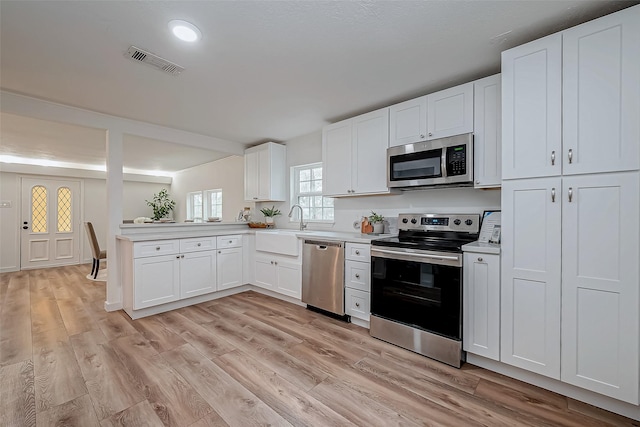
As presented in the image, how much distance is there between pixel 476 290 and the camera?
2141 millimetres

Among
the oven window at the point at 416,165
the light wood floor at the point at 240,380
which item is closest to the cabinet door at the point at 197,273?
the light wood floor at the point at 240,380

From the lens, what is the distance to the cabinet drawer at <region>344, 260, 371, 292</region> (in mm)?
2854

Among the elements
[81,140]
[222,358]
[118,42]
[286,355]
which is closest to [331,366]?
[286,355]

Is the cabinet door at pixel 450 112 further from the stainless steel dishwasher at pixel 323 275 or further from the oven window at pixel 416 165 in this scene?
the stainless steel dishwasher at pixel 323 275

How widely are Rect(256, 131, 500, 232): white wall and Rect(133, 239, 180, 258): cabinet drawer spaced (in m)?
1.74

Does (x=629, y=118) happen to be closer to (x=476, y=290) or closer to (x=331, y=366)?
(x=476, y=290)

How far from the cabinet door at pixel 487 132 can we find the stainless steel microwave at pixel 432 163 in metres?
0.06

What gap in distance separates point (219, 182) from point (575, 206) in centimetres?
628

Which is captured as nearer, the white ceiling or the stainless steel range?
the white ceiling

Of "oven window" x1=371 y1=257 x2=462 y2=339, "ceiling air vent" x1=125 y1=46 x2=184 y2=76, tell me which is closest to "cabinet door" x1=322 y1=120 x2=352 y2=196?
"oven window" x1=371 y1=257 x2=462 y2=339

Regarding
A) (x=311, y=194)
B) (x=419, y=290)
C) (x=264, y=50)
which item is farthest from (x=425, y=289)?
(x=311, y=194)

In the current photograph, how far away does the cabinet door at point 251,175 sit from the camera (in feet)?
15.5

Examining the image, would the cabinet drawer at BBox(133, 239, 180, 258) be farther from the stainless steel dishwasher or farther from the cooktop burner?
the cooktop burner

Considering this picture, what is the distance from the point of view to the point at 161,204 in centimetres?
838
